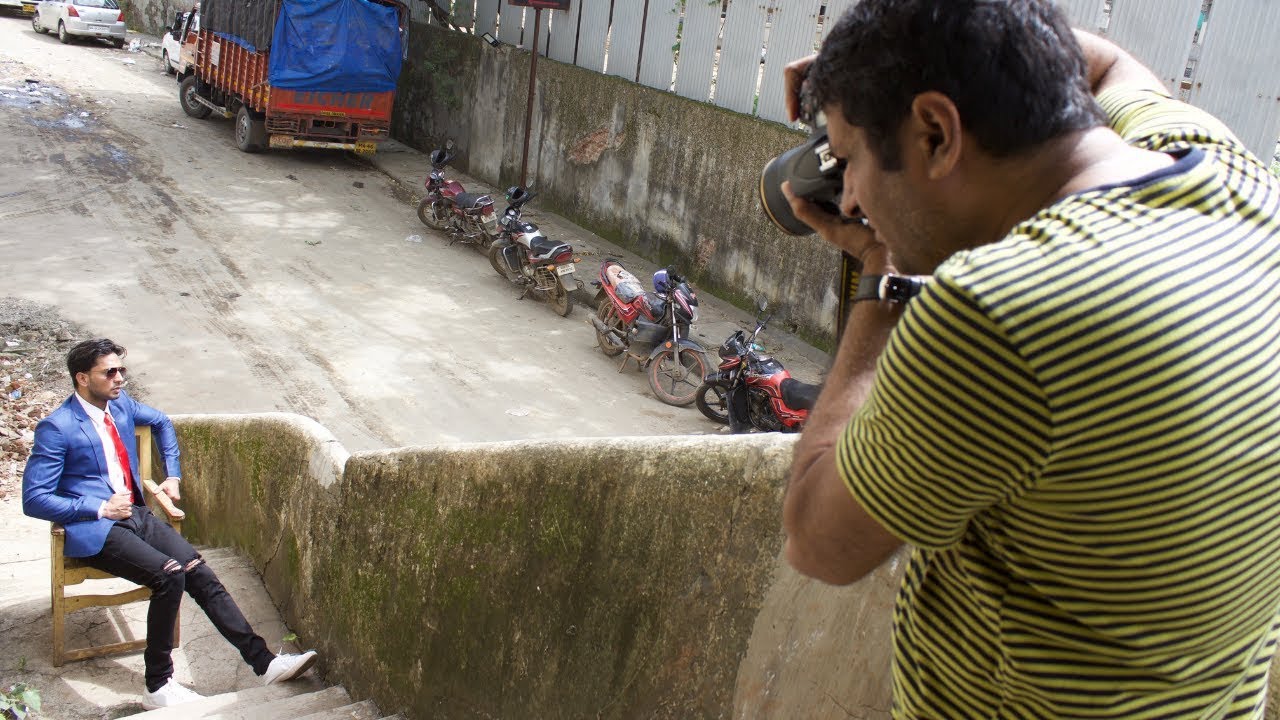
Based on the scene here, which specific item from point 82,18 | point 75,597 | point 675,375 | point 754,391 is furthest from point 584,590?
point 82,18

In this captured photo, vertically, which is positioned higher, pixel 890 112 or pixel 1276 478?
pixel 890 112

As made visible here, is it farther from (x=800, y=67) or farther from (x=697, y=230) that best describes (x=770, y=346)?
(x=800, y=67)

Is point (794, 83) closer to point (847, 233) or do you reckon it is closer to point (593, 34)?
point (847, 233)

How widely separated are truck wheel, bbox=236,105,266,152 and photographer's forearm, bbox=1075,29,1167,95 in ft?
49.8

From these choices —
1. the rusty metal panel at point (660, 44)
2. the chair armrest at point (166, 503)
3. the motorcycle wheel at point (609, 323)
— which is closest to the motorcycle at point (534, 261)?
the motorcycle wheel at point (609, 323)

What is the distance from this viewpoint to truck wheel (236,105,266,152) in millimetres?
15234

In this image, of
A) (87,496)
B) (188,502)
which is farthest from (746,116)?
(87,496)

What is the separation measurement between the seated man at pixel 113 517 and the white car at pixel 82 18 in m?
21.9

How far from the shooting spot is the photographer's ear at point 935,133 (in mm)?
1105

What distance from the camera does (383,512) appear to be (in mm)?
3463

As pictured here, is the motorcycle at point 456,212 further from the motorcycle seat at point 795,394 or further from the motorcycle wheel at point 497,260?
the motorcycle seat at point 795,394

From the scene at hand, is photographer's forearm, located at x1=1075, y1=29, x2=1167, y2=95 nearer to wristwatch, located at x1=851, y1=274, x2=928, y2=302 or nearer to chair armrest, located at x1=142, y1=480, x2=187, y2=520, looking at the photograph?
wristwatch, located at x1=851, y1=274, x2=928, y2=302

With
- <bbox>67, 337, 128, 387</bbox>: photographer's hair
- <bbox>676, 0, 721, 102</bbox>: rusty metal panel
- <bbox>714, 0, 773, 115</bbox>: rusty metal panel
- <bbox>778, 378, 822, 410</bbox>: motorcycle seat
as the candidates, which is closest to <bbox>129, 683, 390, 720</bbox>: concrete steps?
<bbox>67, 337, 128, 387</bbox>: photographer's hair

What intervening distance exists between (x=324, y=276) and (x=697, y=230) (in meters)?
4.02
